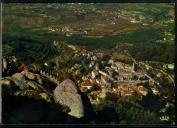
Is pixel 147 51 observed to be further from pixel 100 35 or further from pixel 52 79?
pixel 52 79

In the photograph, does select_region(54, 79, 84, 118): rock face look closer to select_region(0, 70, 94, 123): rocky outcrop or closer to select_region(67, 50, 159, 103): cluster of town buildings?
select_region(0, 70, 94, 123): rocky outcrop

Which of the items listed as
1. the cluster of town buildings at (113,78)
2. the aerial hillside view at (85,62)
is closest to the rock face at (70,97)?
the aerial hillside view at (85,62)

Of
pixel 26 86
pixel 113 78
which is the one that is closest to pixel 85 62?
pixel 113 78

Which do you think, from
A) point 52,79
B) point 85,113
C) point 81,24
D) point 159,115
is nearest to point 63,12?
point 81,24

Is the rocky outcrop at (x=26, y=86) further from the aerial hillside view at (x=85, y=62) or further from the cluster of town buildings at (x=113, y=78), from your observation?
the cluster of town buildings at (x=113, y=78)

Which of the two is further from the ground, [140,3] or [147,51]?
[140,3]

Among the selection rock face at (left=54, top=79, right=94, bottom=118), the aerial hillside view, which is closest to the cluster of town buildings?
the aerial hillside view

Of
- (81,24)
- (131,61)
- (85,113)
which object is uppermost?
(81,24)
